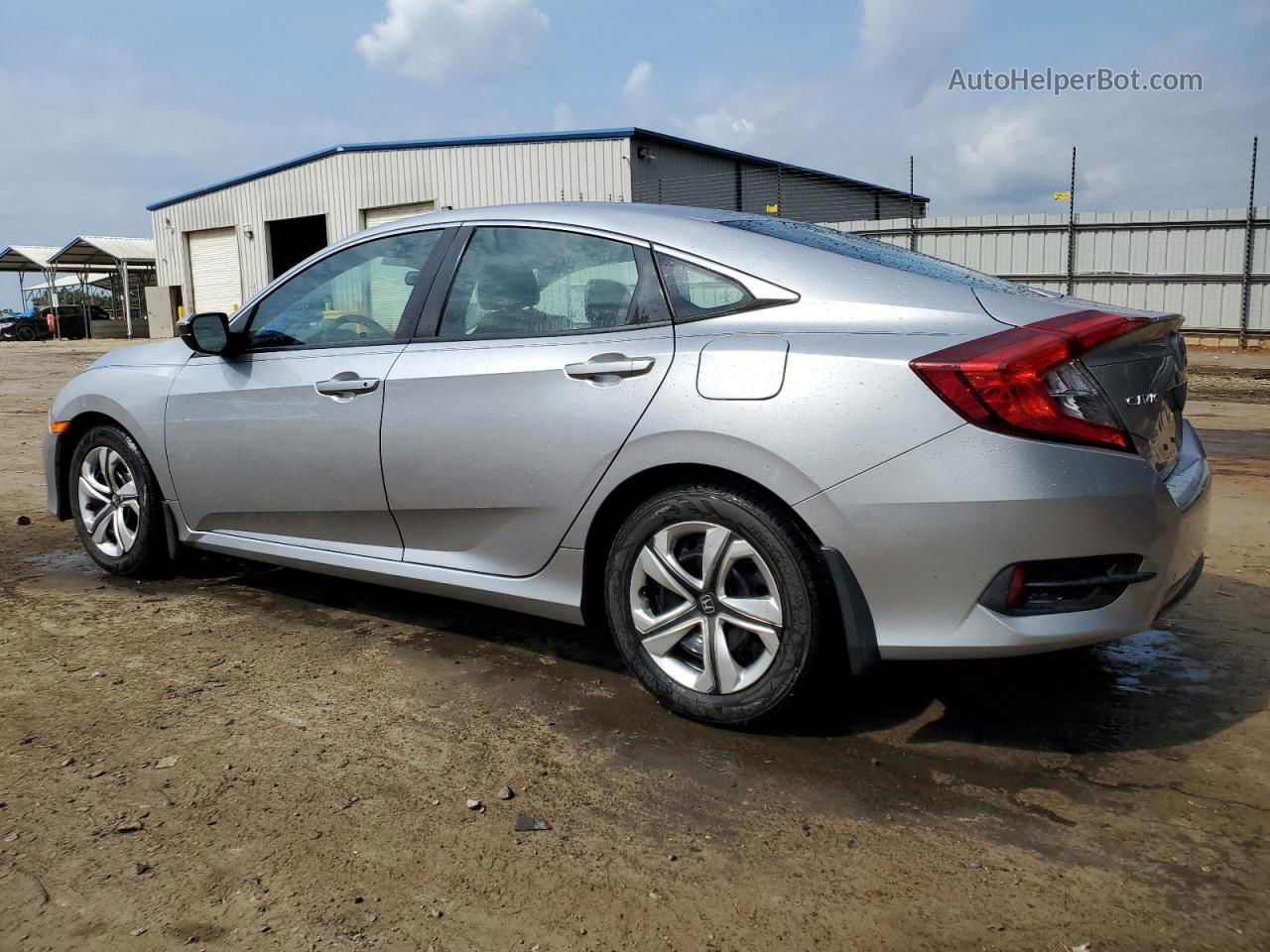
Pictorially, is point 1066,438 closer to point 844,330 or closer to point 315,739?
point 844,330

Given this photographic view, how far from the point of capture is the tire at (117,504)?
4.50 metres

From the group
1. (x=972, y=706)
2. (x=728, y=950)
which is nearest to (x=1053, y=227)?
(x=972, y=706)

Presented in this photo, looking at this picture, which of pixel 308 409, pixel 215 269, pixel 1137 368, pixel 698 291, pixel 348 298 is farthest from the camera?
pixel 215 269

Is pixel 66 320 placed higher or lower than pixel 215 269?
lower

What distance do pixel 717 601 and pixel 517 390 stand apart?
880mm

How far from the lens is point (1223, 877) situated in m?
2.25

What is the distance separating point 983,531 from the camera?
256 cm

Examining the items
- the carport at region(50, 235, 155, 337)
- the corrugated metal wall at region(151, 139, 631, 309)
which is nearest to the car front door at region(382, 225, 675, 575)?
the corrugated metal wall at region(151, 139, 631, 309)

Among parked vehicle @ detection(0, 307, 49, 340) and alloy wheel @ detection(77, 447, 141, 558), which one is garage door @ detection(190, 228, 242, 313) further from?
alloy wheel @ detection(77, 447, 141, 558)

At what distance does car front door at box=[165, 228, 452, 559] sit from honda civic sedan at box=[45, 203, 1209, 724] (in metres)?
0.01

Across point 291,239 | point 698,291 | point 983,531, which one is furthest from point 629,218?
point 291,239

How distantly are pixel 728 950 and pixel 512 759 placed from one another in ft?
3.23

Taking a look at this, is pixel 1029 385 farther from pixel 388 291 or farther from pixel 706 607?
pixel 388 291

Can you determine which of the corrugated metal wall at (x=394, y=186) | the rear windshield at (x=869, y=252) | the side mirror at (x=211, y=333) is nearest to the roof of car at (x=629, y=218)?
the rear windshield at (x=869, y=252)
